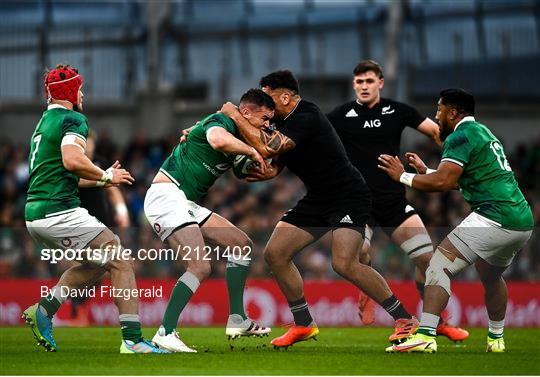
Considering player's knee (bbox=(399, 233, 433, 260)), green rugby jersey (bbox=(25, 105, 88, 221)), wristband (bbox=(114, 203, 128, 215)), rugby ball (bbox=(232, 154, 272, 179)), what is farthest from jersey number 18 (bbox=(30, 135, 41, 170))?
player's knee (bbox=(399, 233, 433, 260))

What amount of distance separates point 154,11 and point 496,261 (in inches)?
622

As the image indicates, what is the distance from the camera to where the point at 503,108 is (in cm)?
2717

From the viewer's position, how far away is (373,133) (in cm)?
1496

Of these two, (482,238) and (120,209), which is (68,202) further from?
(120,209)

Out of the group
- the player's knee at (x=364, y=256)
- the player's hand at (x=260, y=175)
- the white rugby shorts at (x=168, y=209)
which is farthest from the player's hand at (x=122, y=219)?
the player's hand at (x=260, y=175)

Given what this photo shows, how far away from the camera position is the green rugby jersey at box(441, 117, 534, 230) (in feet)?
41.2

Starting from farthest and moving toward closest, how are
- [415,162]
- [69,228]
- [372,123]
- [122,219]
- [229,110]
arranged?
[122,219] < [372,123] < [229,110] < [415,162] < [69,228]

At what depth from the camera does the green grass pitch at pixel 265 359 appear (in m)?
11.2

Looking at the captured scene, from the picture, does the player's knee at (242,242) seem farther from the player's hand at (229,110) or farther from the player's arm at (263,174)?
the player's hand at (229,110)

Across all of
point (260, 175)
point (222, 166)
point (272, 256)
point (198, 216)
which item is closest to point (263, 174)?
point (260, 175)

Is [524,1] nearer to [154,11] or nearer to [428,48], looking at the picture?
[428,48]

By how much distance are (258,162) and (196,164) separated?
745 millimetres

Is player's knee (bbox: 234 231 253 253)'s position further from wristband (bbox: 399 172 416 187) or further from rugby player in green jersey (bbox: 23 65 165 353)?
wristband (bbox: 399 172 416 187)

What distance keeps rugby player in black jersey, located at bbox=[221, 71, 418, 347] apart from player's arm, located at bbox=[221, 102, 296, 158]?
12 centimetres
